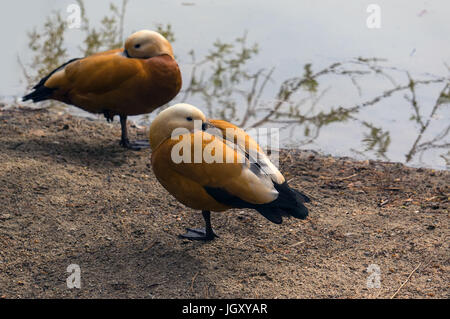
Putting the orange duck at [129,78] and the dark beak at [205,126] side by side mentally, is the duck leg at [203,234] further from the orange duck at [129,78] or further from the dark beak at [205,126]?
the orange duck at [129,78]

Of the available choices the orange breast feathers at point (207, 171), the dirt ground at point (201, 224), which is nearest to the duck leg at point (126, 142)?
the dirt ground at point (201, 224)

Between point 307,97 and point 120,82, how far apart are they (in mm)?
1728

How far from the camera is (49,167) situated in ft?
13.2

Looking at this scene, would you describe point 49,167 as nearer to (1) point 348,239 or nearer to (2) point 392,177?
(1) point 348,239

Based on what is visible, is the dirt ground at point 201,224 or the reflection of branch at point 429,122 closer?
the dirt ground at point 201,224

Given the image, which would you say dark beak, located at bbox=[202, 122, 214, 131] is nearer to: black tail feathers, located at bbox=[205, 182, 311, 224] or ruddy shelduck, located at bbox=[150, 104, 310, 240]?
ruddy shelduck, located at bbox=[150, 104, 310, 240]

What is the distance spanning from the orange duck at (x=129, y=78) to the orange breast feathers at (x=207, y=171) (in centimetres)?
127

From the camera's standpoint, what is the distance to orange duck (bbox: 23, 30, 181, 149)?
13.4ft

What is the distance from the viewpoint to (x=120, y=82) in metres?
4.12

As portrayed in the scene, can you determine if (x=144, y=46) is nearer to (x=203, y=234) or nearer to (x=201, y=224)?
(x=201, y=224)

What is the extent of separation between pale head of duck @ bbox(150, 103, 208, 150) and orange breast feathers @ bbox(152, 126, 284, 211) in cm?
6

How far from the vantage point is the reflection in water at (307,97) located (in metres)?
4.60

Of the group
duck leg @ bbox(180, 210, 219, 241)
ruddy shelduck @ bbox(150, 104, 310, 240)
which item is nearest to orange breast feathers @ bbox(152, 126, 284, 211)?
ruddy shelduck @ bbox(150, 104, 310, 240)

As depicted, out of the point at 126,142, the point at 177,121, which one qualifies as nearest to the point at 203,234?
the point at 177,121
